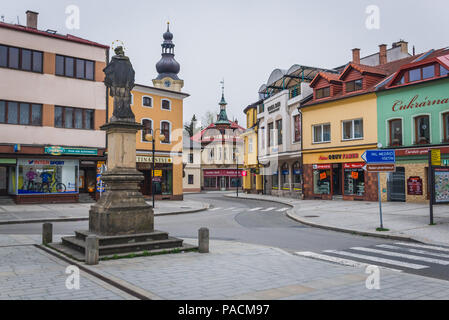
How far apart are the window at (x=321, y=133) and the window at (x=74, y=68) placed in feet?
57.4

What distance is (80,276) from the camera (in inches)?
289

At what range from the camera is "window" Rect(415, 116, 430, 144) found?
2452 centimetres

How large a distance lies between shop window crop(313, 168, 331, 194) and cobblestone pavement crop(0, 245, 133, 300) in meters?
24.9

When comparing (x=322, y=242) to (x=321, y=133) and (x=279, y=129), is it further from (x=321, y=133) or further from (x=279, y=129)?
(x=279, y=129)

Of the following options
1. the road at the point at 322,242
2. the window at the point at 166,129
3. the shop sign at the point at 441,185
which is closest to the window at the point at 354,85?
the shop sign at the point at 441,185

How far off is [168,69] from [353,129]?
108 feet

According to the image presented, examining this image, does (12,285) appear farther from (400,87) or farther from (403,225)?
(400,87)

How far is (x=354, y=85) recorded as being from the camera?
1171 inches

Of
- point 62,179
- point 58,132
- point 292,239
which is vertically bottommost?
point 292,239

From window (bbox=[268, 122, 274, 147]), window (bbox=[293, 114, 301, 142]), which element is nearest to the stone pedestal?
window (bbox=[293, 114, 301, 142])

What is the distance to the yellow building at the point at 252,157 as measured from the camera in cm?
4434

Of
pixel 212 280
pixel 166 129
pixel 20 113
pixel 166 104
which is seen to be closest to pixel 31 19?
pixel 20 113
